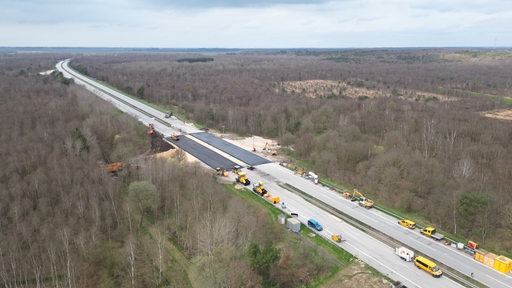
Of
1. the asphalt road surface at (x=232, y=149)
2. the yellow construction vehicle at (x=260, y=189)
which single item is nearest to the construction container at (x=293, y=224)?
the yellow construction vehicle at (x=260, y=189)

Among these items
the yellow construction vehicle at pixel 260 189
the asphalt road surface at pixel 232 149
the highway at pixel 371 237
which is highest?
the asphalt road surface at pixel 232 149

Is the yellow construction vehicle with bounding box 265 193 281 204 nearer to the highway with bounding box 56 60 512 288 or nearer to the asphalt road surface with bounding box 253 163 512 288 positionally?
the highway with bounding box 56 60 512 288

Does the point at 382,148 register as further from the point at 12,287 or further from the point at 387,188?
the point at 12,287

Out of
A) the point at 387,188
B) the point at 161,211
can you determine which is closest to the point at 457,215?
the point at 387,188

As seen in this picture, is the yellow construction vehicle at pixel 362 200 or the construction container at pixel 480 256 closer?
the construction container at pixel 480 256

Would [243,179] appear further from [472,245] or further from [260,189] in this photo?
[472,245]

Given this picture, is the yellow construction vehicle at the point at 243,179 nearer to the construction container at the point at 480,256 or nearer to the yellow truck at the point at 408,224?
the yellow truck at the point at 408,224
